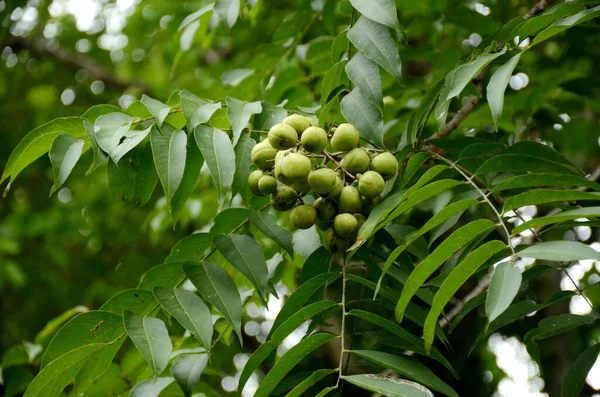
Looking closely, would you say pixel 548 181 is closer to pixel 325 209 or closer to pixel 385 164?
pixel 385 164

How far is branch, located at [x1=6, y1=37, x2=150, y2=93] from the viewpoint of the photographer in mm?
6434

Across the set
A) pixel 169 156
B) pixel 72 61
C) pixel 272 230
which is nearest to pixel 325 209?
pixel 272 230

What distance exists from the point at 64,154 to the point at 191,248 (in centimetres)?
51

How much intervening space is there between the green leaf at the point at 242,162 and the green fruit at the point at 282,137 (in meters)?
0.11

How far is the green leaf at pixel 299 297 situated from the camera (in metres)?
1.79

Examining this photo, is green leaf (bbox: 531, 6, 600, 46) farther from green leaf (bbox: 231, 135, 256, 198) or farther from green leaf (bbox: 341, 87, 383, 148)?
green leaf (bbox: 231, 135, 256, 198)

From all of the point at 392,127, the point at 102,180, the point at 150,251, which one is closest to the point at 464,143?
the point at 392,127

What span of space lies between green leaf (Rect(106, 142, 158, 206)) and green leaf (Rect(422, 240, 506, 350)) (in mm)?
1039

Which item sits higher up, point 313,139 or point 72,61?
point 313,139

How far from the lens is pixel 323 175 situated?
179 cm

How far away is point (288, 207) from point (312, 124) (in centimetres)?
29

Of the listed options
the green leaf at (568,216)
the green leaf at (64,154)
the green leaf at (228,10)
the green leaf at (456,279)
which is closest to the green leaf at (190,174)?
the green leaf at (64,154)

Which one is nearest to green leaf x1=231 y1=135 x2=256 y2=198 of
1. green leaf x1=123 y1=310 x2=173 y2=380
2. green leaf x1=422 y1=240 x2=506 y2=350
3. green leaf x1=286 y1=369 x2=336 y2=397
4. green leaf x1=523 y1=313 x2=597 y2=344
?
green leaf x1=123 y1=310 x2=173 y2=380

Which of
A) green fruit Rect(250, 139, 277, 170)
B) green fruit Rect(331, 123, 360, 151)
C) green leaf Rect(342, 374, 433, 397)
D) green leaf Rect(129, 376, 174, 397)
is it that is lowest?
green leaf Rect(129, 376, 174, 397)
